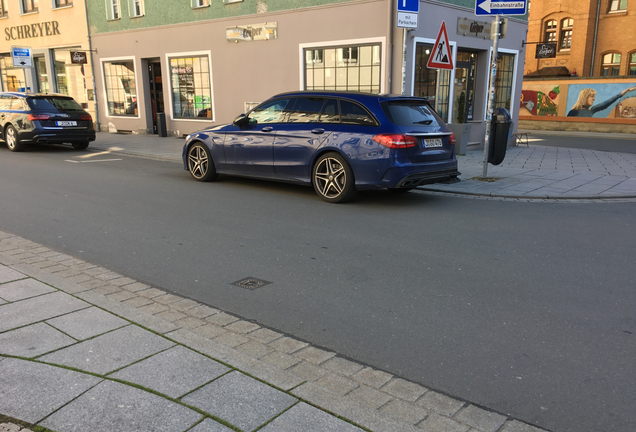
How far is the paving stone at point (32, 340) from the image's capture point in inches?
132

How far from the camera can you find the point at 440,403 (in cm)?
296

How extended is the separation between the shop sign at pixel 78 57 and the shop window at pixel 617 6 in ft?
A: 97.7

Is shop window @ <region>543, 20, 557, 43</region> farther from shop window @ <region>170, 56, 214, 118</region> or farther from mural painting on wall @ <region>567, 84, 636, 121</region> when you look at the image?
shop window @ <region>170, 56, 214, 118</region>

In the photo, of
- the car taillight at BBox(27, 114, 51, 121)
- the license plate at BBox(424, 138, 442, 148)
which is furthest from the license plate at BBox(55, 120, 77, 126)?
the license plate at BBox(424, 138, 442, 148)

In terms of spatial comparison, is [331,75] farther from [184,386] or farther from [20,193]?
[184,386]

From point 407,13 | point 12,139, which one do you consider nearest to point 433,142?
point 407,13

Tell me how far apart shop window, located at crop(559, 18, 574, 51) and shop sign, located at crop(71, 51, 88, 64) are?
2851 centimetres

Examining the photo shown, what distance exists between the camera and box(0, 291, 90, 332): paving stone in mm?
3854

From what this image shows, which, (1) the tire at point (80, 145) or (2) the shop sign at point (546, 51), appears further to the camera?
(2) the shop sign at point (546, 51)

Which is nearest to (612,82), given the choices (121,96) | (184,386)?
(121,96)

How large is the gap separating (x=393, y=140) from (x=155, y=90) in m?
16.3

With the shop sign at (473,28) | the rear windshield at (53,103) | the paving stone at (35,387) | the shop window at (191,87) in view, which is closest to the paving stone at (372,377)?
the paving stone at (35,387)

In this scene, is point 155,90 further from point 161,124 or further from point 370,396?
point 370,396

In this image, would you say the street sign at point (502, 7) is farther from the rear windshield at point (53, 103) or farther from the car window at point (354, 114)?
the rear windshield at point (53, 103)
